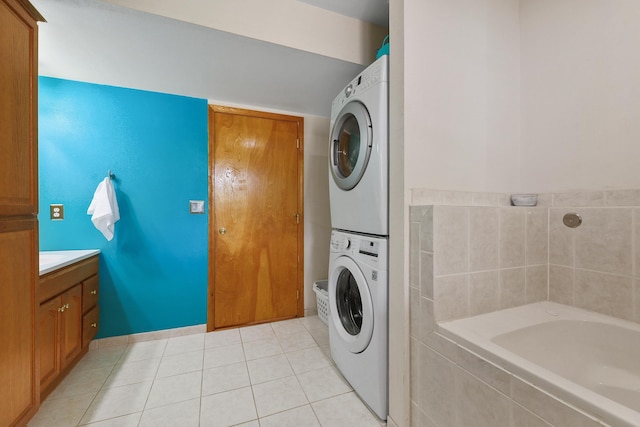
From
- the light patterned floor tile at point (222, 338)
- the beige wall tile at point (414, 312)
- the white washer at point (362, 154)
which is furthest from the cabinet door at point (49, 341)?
the beige wall tile at point (414, 312)

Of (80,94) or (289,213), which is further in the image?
(289,213)

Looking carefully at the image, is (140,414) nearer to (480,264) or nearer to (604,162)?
(480,264)

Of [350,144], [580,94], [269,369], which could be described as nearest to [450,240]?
[350,144]

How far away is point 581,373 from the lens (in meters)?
0.99

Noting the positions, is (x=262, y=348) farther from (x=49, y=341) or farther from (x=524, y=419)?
(x=524, y=419)

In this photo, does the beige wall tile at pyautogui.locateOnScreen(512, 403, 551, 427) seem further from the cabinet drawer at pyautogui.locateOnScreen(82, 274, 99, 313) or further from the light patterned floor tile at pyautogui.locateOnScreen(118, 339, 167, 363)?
the cabinet drawer at pyautogui.locateOnScreen(82, 274, 99, 313)

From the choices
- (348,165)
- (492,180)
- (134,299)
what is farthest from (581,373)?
(134,299)

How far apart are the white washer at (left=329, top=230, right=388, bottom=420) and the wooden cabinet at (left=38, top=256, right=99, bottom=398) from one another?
158 cm

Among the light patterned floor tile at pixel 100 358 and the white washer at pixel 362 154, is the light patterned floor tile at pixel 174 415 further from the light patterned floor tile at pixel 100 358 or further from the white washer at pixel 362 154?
the white washer at pixel 362 154

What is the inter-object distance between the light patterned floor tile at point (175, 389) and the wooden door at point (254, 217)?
643 millimetres

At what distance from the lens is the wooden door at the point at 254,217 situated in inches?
88.7

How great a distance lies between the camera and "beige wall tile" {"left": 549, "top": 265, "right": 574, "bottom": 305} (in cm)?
120

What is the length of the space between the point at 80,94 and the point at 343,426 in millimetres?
2887

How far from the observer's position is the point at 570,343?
1.05 metres
